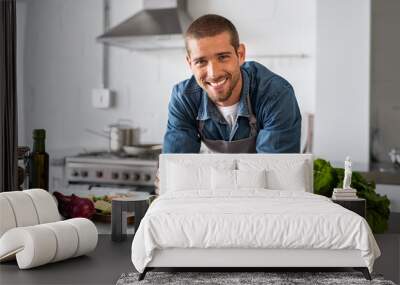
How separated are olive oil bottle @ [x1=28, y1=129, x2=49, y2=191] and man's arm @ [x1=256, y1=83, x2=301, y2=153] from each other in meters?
1.66

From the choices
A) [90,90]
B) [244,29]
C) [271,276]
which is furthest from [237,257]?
[90,90]

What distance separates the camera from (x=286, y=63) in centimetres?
664

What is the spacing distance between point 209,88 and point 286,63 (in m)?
2.00

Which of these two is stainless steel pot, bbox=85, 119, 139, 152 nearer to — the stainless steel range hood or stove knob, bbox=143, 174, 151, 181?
stove knob, bbox=143, 174, 151, 181

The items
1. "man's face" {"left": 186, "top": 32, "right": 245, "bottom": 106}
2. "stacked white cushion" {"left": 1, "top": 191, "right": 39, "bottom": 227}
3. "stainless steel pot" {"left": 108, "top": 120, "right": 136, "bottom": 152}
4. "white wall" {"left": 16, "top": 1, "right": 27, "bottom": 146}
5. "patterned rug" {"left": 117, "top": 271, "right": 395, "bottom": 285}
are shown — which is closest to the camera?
"patterned rug" {"left": 117, "top": 271, "right": 395, "bottom": 285}

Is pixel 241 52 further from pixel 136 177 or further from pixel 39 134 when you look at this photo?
pixel 136 177

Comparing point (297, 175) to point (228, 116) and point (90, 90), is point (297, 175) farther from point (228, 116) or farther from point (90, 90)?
point (90, 90)

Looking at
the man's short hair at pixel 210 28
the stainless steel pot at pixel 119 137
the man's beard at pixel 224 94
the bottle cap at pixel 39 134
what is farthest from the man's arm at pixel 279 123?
the stainless steel pot at pixel 119 137

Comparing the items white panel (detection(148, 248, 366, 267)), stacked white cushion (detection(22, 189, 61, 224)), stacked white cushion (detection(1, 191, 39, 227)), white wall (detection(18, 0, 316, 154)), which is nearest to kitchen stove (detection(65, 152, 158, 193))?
white wall (detection(18, 0, 316, 154))

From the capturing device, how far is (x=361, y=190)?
5.22m

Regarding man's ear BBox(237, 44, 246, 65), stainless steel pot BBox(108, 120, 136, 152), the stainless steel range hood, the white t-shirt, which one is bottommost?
stainless steel pot BBox(108, 120, 136, 152)

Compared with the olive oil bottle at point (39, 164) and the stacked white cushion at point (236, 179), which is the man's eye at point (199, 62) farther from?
the olive oil bottle at point (39, 164)

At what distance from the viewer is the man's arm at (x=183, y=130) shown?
4984 millimetres

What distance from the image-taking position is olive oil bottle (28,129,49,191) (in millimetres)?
5184
